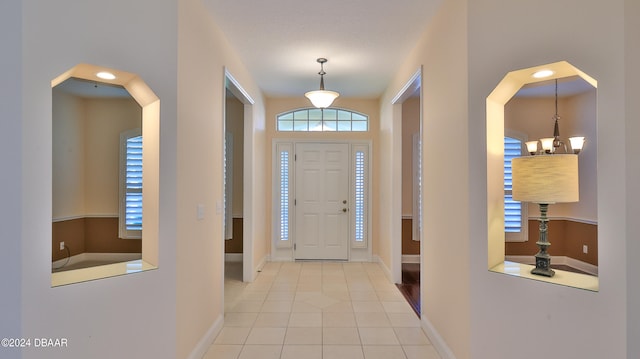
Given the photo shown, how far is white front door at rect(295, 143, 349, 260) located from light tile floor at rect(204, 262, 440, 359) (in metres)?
0.89

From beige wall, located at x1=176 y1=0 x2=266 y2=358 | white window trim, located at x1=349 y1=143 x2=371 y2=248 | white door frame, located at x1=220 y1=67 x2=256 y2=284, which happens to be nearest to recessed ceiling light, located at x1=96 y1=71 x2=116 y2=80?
beige wall, located at x1=176 y1=0 x2=266 y2=358

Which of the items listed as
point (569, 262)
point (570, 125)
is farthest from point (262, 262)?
point (570, 125)

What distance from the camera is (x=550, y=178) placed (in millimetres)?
1787

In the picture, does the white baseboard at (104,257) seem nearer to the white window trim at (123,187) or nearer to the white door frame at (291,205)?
the white window trim at (123,187)

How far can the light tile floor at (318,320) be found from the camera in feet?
8.73

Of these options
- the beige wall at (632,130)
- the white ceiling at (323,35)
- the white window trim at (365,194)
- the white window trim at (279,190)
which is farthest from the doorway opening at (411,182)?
the beige wall at (632,130)

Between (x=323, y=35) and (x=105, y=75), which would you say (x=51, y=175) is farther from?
(x=323, y=35)

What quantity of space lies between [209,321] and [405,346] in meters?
1.72

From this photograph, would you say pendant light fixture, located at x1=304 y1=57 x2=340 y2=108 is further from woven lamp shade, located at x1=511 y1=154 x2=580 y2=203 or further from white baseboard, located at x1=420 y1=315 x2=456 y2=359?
white baseboard, located at x1=420 y1=315 x2=456 y2=359

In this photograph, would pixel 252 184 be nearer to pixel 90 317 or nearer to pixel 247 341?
pixel 247 341

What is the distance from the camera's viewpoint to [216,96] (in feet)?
10.0

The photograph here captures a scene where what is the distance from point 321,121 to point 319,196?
4.49ft

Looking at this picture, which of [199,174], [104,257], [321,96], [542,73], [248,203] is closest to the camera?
[542,73]

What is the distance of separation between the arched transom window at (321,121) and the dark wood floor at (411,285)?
8.32 ft
